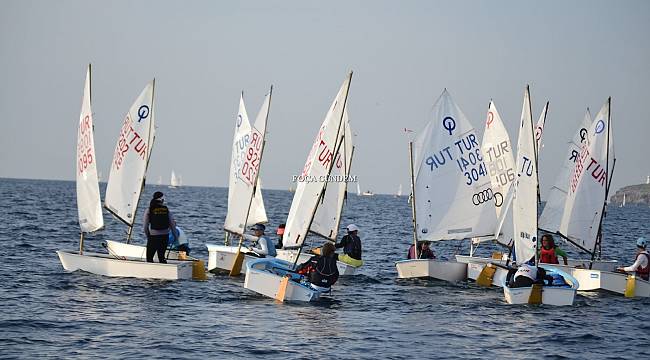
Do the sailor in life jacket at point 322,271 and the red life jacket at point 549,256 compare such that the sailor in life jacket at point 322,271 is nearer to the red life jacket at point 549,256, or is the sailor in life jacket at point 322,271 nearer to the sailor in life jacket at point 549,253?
the sailor in life jacket at point 549,253

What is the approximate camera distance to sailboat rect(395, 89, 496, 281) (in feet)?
94.0

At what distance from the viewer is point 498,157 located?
104ft

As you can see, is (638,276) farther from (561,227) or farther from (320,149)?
(320,149)

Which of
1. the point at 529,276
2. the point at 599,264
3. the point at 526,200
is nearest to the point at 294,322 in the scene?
the point at 529,276

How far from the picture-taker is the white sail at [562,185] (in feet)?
99.9

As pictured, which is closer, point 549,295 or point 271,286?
point 271,286

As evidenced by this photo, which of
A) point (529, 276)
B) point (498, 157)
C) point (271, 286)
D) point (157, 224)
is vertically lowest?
point (271, 286)

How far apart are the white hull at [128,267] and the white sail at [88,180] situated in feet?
5.82

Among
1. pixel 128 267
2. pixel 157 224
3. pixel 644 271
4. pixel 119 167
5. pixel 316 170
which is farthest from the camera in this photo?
pixel 119 167

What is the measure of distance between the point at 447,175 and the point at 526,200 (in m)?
3.92

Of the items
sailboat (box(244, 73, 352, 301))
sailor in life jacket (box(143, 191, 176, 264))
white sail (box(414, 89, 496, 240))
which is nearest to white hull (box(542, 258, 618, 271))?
white sail (box(414, 89, 496, 240))

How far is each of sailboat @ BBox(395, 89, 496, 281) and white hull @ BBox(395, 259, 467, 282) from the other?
1.58 m

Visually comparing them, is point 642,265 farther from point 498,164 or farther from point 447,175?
point 498,164

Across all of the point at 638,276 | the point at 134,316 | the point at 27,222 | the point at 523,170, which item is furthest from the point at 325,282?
the point at 27,222
